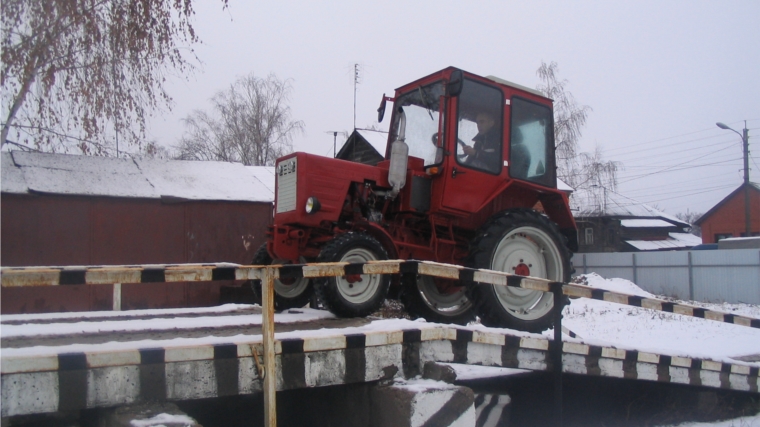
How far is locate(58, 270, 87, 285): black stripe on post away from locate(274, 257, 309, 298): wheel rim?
3.02 m

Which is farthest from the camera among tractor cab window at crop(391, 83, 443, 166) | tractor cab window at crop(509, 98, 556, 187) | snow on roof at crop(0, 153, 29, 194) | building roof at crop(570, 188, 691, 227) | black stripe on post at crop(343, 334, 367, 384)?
Result: building roof at crop(570, 188, 691, 227)

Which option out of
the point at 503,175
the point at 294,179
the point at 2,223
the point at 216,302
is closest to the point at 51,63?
the point at 2,223

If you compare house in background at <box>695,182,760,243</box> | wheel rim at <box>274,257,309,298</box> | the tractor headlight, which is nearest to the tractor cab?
the tractor headlight

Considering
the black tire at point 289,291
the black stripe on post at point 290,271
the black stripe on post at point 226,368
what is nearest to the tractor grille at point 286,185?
the black tire at point 289,291

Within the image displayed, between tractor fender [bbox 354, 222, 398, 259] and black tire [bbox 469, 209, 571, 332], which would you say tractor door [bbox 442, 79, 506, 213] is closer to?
black tire [bbox 469, 209, 571, 332]

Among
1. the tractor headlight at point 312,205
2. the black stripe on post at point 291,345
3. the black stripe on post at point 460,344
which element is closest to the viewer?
the black stripe on post at point 291,345

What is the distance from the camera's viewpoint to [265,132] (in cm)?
3441

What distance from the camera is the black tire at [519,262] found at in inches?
221

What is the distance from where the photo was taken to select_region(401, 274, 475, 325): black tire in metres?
5.80

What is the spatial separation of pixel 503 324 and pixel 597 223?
39.1 meters

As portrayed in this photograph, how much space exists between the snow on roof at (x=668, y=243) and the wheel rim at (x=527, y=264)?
38.9 metres

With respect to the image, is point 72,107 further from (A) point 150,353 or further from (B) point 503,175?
(A) point 150,353

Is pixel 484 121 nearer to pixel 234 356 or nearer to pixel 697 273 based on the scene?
pixel 234 356

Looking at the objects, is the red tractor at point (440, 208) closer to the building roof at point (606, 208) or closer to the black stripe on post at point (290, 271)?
the black stripe on post at point (290, 271)
